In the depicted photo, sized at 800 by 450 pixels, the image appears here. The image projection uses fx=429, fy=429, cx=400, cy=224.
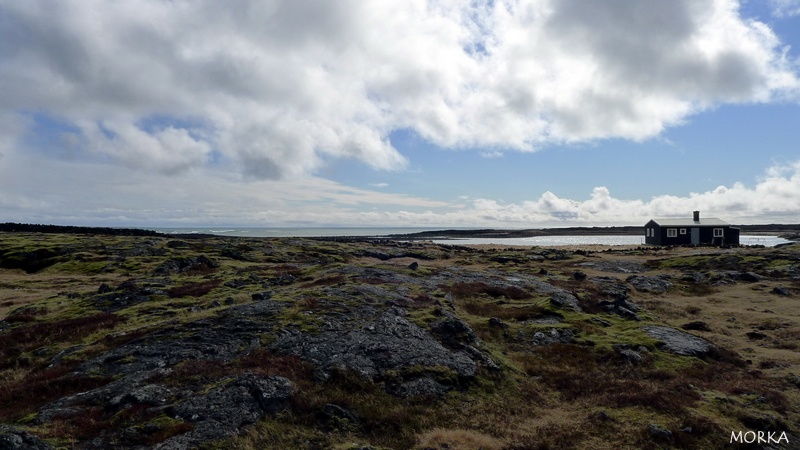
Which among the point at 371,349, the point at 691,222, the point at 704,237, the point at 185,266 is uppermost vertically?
the point at 691,222

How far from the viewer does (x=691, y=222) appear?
110 m

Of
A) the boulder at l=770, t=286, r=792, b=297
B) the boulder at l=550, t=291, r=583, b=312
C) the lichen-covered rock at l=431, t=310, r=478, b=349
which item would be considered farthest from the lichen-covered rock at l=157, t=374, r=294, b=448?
the boulder at l=770, t=286, r=792, b=297

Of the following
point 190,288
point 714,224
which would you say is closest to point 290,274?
point 190,288

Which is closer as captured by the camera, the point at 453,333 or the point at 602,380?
the point at 602,380

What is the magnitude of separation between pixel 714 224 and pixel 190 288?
118968 mm

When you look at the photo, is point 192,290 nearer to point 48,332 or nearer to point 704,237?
point 48,332

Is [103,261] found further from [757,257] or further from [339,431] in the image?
[757,257]

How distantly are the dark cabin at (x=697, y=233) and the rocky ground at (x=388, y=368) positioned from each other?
70.6m

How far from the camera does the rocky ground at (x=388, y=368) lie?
16531mm

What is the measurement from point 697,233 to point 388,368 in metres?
114

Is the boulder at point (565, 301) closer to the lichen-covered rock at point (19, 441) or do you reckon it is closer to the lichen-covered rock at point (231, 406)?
the lichen-covered rock at point (231, 406)

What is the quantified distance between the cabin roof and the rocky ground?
71.3 metres

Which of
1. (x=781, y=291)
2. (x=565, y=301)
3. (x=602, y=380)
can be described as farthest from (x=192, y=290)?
(x=781, y=291)

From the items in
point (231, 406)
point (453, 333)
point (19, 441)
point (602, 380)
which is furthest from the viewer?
point (453, 333)
